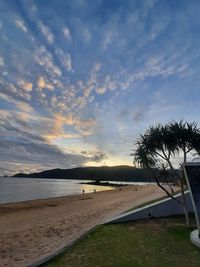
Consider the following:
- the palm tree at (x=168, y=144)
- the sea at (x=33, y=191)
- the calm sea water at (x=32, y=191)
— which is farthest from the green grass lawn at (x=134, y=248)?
the calm sea water at (x=32, y=191)

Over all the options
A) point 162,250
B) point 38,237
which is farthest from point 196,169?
point 38,237

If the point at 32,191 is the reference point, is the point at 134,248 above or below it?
below

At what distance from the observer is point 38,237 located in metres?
12.2

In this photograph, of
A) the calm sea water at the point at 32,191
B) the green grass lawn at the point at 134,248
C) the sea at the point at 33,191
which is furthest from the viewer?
the calm sea water at the point at 32,191

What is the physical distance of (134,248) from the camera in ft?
29.1

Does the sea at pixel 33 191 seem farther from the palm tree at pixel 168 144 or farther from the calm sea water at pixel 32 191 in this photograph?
the palm tree at pixel 168 144

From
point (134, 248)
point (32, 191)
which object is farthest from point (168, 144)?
point (32, 191)

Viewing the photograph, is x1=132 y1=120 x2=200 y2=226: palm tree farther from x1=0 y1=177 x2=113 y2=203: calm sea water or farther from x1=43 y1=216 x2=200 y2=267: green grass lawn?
x1=0 y1=177 x2=113 y2=203: calm sea water

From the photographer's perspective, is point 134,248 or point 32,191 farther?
point 32,191

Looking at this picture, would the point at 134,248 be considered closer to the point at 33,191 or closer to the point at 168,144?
the point at 168,144

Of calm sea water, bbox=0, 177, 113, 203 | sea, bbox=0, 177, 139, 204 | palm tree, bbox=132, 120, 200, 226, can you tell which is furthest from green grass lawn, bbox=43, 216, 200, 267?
calm sea water, bbox=0, 177, 113, 203

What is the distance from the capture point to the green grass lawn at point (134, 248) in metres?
7.52

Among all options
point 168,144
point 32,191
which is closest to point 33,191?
point 32,191

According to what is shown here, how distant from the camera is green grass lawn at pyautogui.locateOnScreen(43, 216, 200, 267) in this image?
24.7 feet
